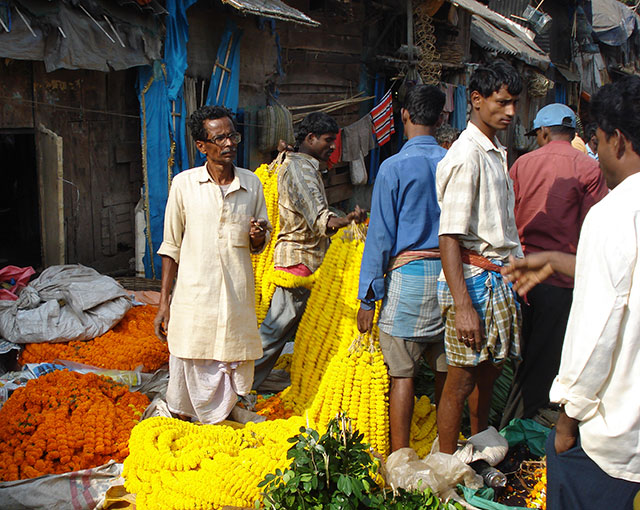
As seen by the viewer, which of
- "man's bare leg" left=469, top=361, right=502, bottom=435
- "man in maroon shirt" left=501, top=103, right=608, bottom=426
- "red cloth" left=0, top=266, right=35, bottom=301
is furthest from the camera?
"red cloth" left=0, top=266, right=35, bottom=301

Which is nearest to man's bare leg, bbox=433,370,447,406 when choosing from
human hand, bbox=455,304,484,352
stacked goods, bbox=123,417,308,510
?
human hand, bbox=455,304,484,352

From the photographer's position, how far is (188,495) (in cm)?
300

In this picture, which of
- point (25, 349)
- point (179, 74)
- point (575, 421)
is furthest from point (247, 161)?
point (575, 421)

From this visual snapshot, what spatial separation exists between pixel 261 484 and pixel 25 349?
9.86 ft

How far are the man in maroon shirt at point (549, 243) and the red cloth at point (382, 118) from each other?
6.60 m

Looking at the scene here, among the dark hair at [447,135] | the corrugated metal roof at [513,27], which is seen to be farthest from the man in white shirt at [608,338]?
the corrugated metal roof at [513,27]

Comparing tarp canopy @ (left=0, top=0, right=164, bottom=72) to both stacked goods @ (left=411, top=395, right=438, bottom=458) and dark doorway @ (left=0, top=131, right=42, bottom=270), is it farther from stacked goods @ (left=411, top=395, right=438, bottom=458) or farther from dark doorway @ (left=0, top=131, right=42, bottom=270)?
stacked goods @ (left=411, top=395, right=438, bottom=458)

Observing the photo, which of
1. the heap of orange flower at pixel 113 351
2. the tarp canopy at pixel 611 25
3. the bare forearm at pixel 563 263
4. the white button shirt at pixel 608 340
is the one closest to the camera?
the white button shirt at pixel 608 340

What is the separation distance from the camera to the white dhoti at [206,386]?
3748mm

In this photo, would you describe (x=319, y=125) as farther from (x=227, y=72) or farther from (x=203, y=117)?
(x=227, y=72)

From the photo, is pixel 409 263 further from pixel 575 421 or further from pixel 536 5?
pixel 536 5

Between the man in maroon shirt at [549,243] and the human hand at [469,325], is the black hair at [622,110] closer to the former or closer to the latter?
the human hand at [469,325]

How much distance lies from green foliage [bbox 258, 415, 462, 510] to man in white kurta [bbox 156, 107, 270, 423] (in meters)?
1.03

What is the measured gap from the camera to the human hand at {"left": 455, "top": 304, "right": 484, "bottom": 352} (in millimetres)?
2953
